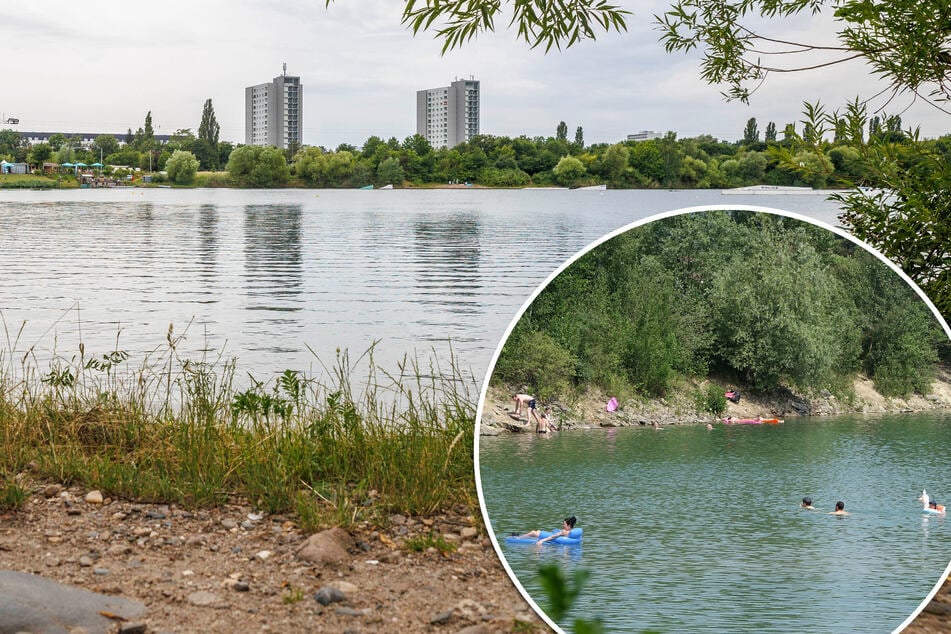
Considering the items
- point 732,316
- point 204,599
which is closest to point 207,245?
point 204,599

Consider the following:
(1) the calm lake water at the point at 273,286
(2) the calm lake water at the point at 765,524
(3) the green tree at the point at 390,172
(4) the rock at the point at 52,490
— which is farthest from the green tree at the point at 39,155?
(2) the calm lake water at the point at 765,524

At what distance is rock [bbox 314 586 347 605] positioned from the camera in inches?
138

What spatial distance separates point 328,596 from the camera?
3.51 meters

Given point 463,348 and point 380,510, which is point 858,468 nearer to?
point 380,510

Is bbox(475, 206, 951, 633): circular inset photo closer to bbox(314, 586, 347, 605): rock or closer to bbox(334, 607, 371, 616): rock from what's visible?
bbox(334, 607, 371, 616): rock

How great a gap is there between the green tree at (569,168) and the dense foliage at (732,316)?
100400mm

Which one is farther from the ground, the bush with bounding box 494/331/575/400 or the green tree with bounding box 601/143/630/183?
the green tree with bounding box 601/143/630/183

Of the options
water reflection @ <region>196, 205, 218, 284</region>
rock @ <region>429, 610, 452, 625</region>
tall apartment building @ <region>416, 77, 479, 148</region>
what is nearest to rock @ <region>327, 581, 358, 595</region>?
rock @ <region>429, 610, 452, 625</region>

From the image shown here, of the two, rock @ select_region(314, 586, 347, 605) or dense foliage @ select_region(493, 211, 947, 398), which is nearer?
dense foliage @ select_region(493, 211, 947, 398)

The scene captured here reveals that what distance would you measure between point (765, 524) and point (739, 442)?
0.22 metres

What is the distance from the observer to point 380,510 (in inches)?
175

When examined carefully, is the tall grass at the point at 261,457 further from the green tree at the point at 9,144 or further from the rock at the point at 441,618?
the green tree at the point at 9,144

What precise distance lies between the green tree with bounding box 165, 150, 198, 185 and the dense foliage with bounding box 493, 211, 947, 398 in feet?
499

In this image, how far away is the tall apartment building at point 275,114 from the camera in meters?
160
